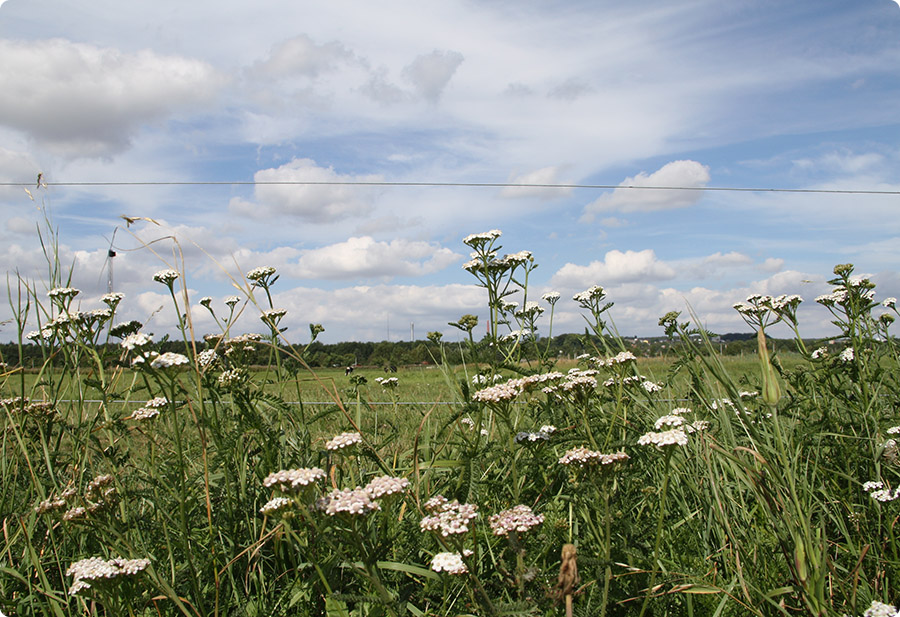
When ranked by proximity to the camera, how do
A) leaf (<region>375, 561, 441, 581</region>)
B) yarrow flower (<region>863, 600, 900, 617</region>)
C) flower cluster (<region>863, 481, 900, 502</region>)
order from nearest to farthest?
yarrow flower (<region>863, 600, 900, 617</region>), leaf (<region>375, 561, 441, 581</region>), flower cluster (<region>863, 481, 900, 502</region>)

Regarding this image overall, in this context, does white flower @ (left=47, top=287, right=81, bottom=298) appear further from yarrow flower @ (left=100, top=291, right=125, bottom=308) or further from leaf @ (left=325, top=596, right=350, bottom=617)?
leaf @ (left=325, top=596, right=350, bottom=617)

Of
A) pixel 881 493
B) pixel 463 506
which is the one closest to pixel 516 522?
pixel 463 506

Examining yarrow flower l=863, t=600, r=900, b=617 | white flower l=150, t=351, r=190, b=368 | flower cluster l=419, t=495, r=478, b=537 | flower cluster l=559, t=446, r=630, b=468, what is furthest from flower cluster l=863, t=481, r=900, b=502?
white flower l=150, t=351, r=190, b=368

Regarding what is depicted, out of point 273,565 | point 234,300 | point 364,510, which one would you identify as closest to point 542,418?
point 273,565

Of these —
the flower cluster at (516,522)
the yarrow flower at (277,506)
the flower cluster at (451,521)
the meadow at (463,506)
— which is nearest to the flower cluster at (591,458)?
the meadow at (463,506)

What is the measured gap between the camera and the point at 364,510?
1.48 metres

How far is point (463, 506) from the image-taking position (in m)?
1.59

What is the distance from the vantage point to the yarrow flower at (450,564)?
4.83ft

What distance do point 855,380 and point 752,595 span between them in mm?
1744

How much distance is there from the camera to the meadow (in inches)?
66.6

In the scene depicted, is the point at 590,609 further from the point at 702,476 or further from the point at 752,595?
the point at 702,476

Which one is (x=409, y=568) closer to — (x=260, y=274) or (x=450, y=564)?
(x=450, y=564)

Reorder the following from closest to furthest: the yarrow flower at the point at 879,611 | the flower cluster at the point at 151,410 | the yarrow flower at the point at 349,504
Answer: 1. the yarrow flower at the point at 349,504
2. the yarrow flower at the point at 879,611
3. the flower cluster at the point at 151,410

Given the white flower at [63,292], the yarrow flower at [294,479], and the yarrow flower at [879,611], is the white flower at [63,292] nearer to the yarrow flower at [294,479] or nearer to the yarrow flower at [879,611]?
the yarrow flower at [294,479]
